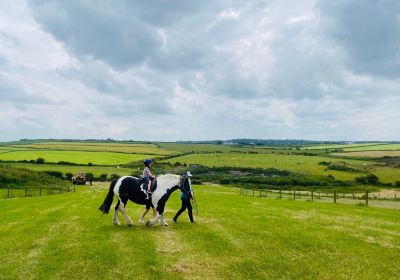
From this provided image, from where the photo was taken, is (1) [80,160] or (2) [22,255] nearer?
(2) [22,255]

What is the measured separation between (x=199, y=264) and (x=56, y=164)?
376 ft

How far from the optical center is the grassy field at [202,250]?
12.2 m

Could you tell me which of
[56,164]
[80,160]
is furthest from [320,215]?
[80,160]

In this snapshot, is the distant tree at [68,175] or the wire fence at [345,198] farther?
the distant tree at [68,175]

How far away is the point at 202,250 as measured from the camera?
48.1 ft

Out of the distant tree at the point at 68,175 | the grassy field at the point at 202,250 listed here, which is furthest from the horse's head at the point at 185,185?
the distant tree at the point at 68,175

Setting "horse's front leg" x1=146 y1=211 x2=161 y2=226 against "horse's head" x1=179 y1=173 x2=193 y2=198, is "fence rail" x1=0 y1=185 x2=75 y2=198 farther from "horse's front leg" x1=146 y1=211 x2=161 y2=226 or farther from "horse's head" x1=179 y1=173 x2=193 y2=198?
"horse's head" x1=179 y1=173 x2=193 y2=198

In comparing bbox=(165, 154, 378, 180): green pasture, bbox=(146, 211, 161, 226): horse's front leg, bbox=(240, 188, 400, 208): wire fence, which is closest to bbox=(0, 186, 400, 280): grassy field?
bbox=(146, 211, 161, 226): horse's front leg

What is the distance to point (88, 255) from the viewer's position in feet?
45.3

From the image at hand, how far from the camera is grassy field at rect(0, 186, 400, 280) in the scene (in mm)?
12203

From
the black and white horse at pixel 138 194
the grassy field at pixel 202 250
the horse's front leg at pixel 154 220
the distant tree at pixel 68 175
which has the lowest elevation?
the distant tree at pixel 68 175

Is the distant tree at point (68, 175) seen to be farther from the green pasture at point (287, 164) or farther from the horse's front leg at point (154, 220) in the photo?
the horse's front leg at point (154, 220)

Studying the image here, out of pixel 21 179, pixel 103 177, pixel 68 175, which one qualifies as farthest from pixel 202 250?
pixel 68 175

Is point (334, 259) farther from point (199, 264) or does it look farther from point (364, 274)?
point (199, 264)
